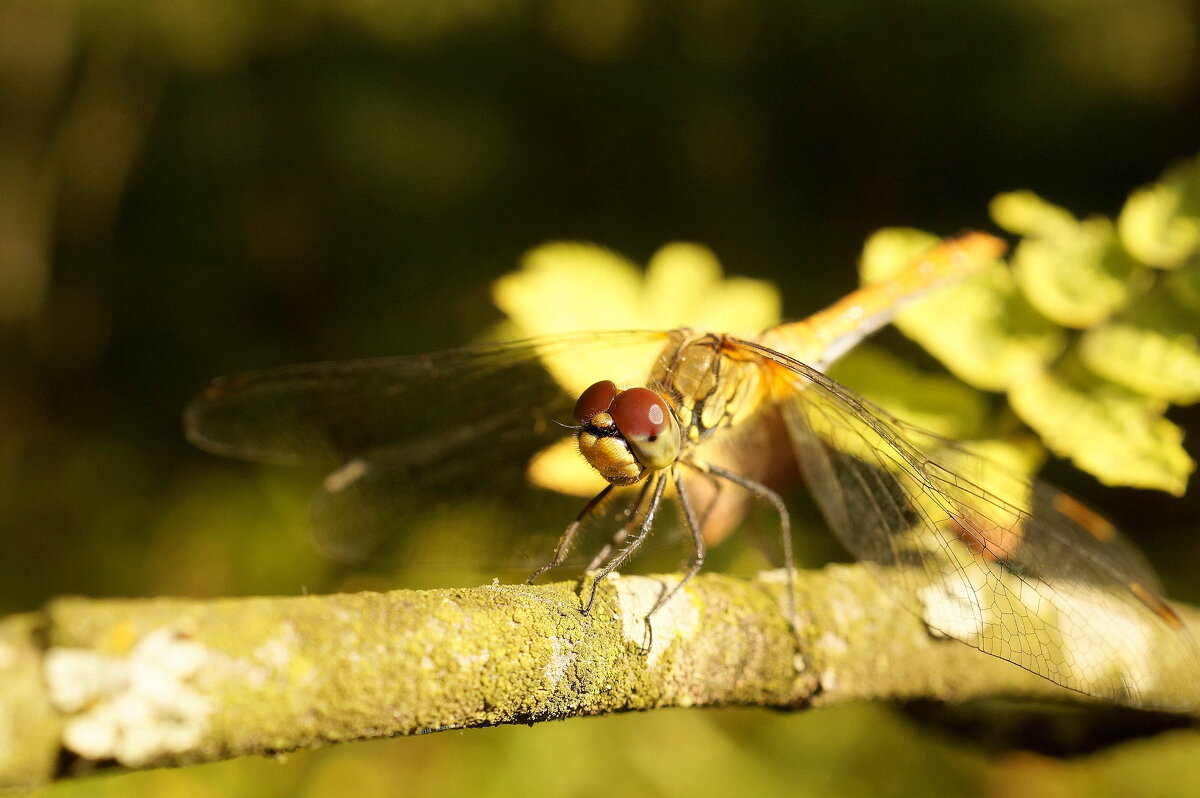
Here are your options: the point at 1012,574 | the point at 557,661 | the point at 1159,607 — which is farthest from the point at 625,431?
the point at 1159,607

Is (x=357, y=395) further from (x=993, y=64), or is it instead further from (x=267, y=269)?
(x=993, y=64)

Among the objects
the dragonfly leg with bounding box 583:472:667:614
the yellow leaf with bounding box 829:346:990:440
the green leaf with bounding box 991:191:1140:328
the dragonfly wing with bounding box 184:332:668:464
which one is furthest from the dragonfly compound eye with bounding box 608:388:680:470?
the green leaf with bounding box 991:191:1140:328

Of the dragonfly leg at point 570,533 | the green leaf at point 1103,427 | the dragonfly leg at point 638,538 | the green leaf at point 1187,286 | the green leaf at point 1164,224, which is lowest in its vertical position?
the dragonfly leg at point 570,533

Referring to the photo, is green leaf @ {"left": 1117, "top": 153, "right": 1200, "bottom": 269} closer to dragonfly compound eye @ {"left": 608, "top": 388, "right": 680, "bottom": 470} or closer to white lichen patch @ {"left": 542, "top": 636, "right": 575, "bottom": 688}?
dragonfly compound eye @ {"left": 608, "top": 388, "right": 680, "bottom": 470}

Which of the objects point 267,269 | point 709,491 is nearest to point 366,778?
point 709,491

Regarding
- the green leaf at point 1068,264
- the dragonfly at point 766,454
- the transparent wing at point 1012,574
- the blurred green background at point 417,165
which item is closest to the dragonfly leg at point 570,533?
the dragonfly at point 766,454

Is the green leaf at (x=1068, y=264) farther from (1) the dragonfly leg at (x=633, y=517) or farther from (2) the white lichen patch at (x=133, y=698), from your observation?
(2) the white lichen patch at (x=133, y=698)

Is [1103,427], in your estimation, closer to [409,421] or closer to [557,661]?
[557,661]
